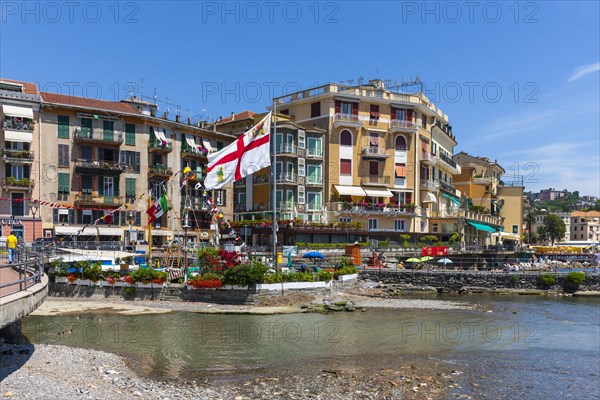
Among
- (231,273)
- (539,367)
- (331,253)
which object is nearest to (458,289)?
(331,253)

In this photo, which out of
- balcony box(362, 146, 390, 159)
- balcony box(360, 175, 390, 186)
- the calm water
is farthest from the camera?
balcony box(360, 175, 390, 186)

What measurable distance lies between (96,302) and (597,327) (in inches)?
1152

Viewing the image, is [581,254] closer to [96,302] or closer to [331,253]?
[331,253]

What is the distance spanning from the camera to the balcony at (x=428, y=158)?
72875 millimetres

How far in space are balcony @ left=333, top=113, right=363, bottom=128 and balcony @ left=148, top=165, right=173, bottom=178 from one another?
20.8m

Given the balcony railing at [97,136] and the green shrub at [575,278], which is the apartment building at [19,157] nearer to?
the balcony railing at [97,136]

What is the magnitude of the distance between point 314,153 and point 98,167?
80.1ft

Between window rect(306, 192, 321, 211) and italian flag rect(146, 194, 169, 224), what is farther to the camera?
window rect(306, 192, 321, 211)

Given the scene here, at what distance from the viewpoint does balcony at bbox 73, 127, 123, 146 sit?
5503 cm

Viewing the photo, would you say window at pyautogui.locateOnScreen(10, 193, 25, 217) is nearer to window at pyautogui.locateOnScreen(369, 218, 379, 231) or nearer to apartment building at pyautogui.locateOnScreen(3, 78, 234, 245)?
apartment building at pyautogui.locateOnScreen(3, 78, 234, 245)

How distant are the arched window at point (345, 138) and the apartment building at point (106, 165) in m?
16.3

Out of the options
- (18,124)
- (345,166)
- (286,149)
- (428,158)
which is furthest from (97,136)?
(428,158)

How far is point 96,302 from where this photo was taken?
3238cm

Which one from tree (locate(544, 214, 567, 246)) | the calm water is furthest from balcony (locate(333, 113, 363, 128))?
tree (locate(544, 214, 567, 246))
